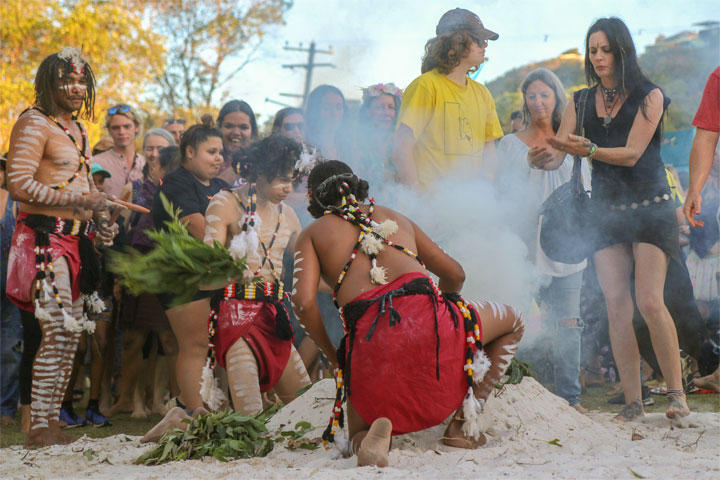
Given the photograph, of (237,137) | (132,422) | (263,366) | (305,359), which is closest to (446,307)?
(263,366)

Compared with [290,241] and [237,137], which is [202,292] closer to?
[290,241]

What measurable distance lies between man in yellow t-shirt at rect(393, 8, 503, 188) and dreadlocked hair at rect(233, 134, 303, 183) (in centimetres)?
83

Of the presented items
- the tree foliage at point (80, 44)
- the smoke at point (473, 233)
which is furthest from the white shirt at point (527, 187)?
the tree foliage at point (80, 44)

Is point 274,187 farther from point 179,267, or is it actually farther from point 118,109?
point 118,109

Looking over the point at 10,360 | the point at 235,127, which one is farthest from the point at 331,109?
the point at 10,360

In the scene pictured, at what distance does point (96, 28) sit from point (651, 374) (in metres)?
12.6

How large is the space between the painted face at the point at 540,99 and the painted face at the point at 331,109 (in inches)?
53.2

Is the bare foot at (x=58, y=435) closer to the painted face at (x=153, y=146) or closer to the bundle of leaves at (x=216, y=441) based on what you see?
the bundle of leaves at (x=216, y=441)

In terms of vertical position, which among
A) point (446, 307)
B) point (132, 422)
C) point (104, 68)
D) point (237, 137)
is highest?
point (104, 68)

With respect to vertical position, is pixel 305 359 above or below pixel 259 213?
below

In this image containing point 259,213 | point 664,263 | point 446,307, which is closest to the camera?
point 446,307

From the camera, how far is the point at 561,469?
9.46 feet

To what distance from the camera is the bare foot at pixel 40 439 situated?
13.9 feet

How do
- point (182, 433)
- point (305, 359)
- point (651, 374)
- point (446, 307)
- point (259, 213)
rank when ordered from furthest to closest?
point (651, 374) → point (305, 359) → point (259, 213) → point (182, 433) → point (446, 307)
